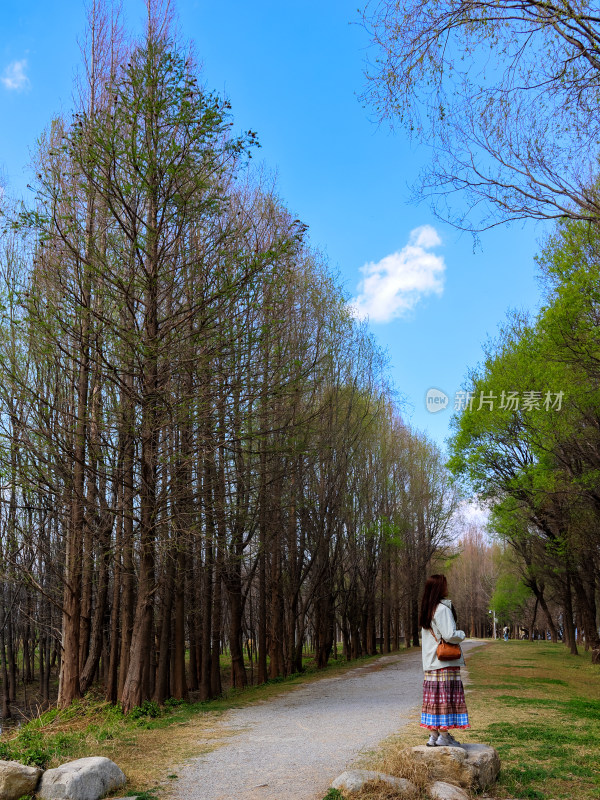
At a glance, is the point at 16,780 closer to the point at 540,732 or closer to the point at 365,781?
the point at 365,781

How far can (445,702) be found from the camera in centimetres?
618

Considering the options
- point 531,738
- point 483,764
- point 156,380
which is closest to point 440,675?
point 483,764

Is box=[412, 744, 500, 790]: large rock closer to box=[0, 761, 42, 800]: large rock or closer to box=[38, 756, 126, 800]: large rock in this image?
box=[38, 756, 126, 800]: large rock

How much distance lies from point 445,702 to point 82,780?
326cm

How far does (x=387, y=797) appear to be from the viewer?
4.95 m

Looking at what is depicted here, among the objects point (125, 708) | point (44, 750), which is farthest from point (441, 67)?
point (125, 708)

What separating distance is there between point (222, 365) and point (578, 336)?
7817 millimetres

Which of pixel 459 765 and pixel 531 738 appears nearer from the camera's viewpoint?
pixel 459 765

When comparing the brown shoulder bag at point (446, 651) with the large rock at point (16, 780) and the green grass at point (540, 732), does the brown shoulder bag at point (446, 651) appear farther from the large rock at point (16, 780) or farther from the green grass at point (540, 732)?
the large rock at point (16, 780)

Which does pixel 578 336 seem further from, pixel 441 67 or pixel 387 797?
pixel 387 797

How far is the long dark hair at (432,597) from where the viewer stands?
20.7ft

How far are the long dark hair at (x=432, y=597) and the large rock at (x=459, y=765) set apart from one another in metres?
1.12

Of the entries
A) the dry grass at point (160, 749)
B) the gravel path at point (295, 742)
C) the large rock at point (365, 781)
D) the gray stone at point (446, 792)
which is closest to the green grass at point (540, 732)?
the gray stone at point (446, 792)

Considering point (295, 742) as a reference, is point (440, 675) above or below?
above
